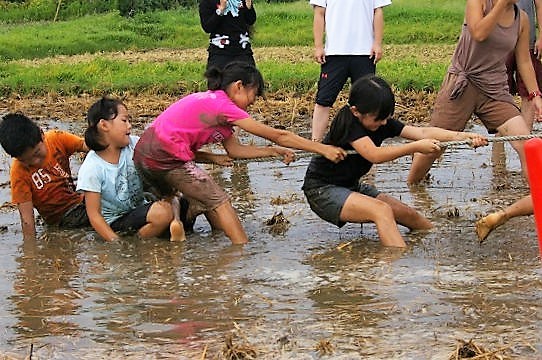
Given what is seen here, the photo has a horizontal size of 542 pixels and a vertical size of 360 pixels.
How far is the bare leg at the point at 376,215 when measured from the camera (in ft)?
19.6

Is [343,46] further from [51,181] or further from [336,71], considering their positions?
[51,181]

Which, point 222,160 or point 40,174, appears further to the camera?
point 40,174

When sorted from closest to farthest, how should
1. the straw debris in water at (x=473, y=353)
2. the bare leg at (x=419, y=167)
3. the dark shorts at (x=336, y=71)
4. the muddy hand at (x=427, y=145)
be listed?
the straw debris in water at (x=473, y=353) < the muddy hand at (x=427, y=145) < the bare leg at (x=419, y=167) < the dark shorts at (x=336, y=71)

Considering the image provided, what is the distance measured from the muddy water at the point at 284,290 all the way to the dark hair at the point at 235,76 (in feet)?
3.08

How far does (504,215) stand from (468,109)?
62.4 inches

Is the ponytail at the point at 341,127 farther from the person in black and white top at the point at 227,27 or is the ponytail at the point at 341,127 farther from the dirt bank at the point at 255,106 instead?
the dirt bank at the point at 255,106

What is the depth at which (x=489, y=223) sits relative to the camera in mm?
5711

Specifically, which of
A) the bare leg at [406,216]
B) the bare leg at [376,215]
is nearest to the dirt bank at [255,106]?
the bare leg at [406,216]

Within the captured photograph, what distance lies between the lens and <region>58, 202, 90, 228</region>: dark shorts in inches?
270

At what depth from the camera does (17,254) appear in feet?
20.5

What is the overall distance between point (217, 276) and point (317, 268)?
535 millimetres

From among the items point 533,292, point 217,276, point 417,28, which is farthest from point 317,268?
point 417,28

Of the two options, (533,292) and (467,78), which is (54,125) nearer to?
(467,78)

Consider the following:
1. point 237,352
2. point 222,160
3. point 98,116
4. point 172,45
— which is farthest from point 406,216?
point 172,45
